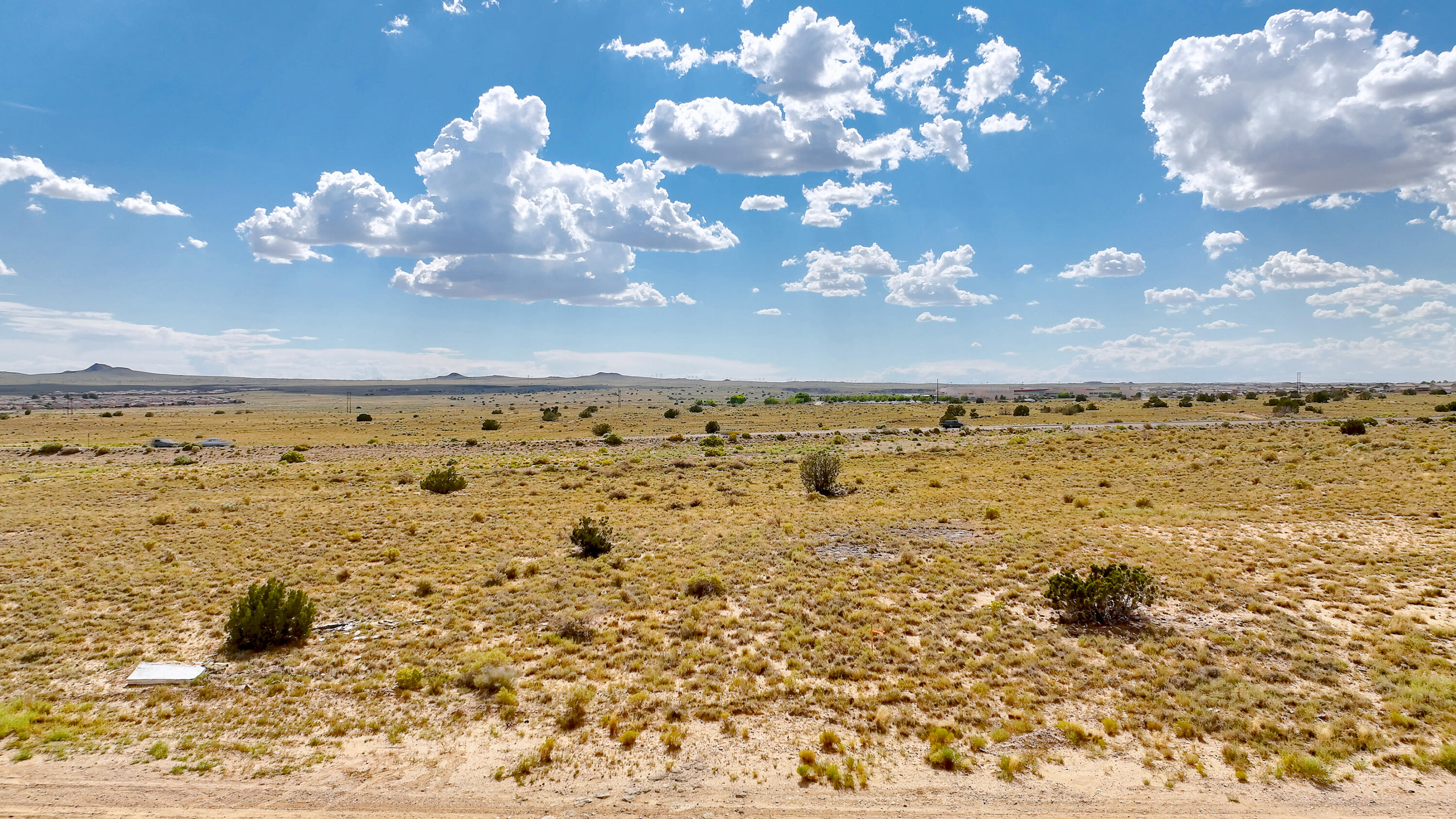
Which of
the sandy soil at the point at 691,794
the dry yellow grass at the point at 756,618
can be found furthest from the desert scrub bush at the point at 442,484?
the sandy soil at the point at 691,794

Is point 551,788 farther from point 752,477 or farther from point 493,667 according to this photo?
point 752,477

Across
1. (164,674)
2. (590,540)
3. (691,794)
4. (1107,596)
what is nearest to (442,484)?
(590,540)

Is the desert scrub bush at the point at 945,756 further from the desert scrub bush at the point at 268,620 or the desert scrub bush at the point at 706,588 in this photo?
the desert scrub bush at the point at 268,620

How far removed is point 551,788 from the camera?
7609 millimetres

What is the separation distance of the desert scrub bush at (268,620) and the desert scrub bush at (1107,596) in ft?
48.2

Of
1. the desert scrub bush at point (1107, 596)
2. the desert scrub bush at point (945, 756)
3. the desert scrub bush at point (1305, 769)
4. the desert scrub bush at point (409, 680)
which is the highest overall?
the desert scrub bush at point (1107, 596)

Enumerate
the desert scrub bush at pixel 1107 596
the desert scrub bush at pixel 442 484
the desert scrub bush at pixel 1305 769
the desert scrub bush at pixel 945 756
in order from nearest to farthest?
the desert scrub bush at pixel 1305 769 → the desert scrub bush at pixel 945 756 → the desert scrub bush at pixel 1107 596 → the desert scrub bush at pixel 442 484

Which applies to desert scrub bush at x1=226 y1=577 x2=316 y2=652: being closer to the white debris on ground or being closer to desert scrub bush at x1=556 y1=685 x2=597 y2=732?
the white debris on ground

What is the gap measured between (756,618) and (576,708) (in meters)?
4.55

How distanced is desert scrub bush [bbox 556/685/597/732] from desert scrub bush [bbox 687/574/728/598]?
4662mm

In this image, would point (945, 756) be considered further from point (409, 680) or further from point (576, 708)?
point (409, 680)

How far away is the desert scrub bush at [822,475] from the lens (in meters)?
28.7

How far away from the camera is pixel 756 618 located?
12898mm

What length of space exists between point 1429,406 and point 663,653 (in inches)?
3697
